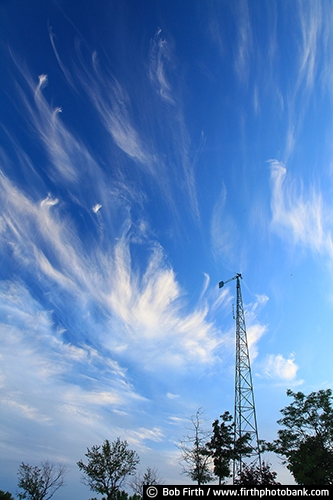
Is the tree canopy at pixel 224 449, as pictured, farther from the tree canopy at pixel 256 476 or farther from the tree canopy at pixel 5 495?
the tree canopy at pixel 5 495

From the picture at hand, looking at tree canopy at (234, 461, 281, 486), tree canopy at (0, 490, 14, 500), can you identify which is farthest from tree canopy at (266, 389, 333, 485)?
tree canopy at (0, 490, 14, 500)

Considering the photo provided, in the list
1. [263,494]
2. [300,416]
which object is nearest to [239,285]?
[300,416]

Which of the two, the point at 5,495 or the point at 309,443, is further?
the point at 5,495

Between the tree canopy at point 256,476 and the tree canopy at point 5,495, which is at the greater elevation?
the tree canopy at point 256,476

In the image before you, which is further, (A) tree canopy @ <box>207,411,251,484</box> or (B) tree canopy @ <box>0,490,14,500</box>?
(B) tree canopy @ <box>0,490,14,500</box>

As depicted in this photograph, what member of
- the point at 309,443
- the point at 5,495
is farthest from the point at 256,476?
the point at 5,495

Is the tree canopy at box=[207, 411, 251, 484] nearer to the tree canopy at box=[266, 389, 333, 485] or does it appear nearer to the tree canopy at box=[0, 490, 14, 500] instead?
the tree canopy at box=[266, 389, 333, 485]

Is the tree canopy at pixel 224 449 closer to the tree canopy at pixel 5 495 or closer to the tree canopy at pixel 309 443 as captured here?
the tree canopy at pixel 309 443

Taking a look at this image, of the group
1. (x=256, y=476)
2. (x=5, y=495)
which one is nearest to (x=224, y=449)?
(x=256, y=476)

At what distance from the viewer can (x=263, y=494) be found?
18734mm

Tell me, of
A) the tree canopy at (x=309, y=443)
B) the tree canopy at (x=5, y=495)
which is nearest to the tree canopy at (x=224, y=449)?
the tree canopy at (x=309, y=443)

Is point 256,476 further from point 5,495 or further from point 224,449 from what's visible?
point 5,495

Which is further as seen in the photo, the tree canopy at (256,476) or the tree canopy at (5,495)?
the tree canopy at (5,495)

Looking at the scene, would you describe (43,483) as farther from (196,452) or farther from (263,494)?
(263,494)
